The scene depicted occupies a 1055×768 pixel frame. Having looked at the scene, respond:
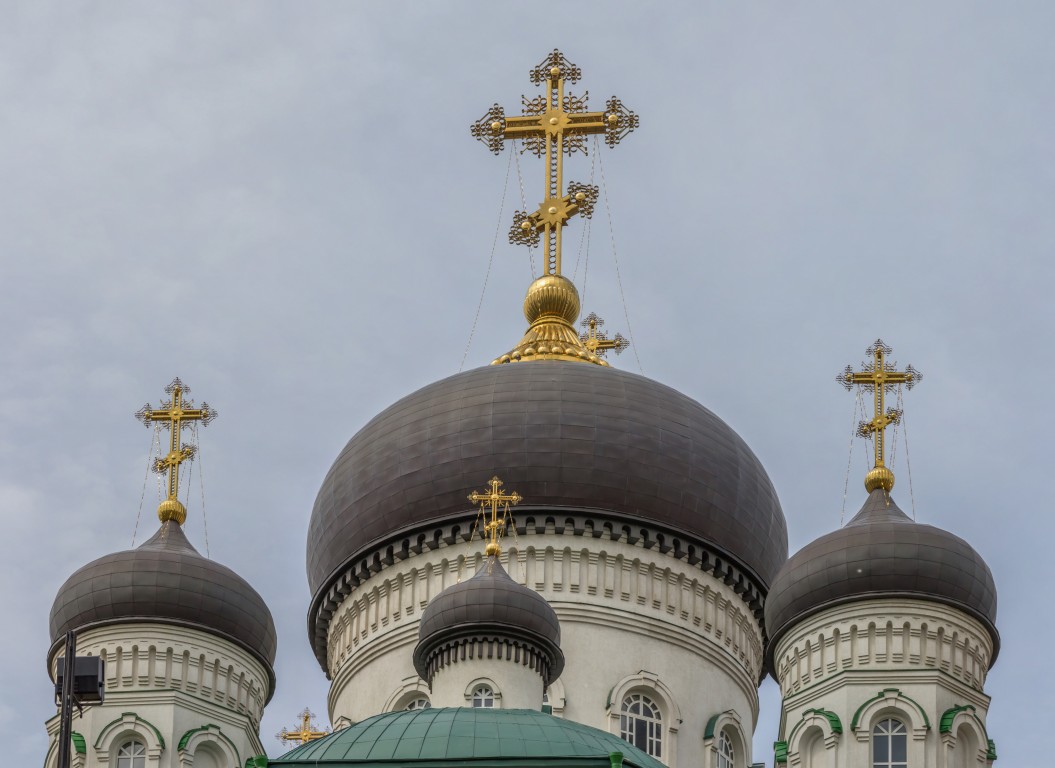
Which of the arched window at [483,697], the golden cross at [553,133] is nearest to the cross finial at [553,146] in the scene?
the golden cross at [553,133]

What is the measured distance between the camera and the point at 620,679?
39.6 meters

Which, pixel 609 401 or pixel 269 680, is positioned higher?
pixel 609 401

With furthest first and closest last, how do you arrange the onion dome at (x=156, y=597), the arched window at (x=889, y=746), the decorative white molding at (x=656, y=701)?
the decorative white molding at (x=656, y=701), the onion dome at (x=156, y=597), the arched window at (x=889, y=746)

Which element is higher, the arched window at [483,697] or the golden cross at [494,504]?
the golden cross at [494,504]

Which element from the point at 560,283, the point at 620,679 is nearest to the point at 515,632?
the point at 620,679

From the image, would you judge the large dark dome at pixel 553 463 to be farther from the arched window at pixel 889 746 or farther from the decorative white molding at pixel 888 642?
the arched window at pixel 889 746

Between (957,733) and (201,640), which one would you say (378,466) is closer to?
(201,640)

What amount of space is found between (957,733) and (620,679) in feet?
15.8

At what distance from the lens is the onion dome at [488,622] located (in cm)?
3678

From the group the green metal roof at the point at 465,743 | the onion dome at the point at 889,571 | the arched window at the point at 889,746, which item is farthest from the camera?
the onion dome at the point at 889,571

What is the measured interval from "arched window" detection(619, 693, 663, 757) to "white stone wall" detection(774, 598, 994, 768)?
2.38 meters

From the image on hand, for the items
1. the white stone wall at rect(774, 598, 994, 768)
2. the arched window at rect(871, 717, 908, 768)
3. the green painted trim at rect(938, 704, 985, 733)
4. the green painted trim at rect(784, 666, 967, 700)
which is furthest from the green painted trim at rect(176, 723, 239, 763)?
the green painted trim at rect(938, 704, 985, 733)

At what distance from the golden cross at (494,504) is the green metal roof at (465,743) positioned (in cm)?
474

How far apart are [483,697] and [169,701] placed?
399 centimetres
